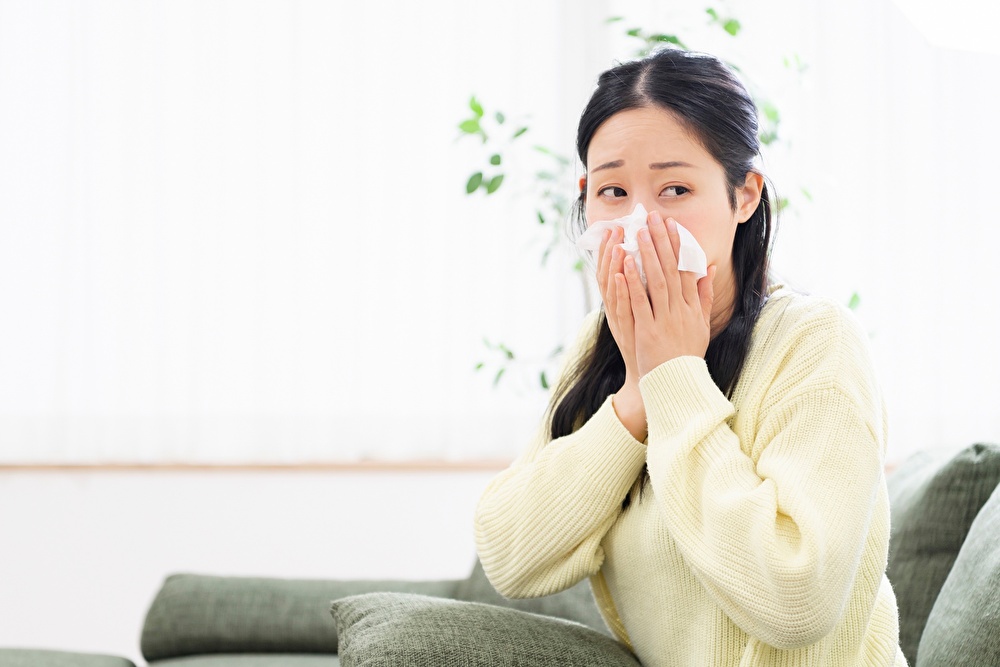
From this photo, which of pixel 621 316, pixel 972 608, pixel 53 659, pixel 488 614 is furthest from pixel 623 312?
pixel 53 659

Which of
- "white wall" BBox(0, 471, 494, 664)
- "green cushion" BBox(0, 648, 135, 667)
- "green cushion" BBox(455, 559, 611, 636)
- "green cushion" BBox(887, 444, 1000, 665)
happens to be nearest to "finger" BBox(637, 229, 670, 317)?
"green cushion" BBox(887, 444, 1000, 665)

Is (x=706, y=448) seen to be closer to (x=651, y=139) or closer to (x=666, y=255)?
(x=666, y=255)

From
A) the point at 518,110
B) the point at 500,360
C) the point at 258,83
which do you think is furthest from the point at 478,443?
the point at 258,83

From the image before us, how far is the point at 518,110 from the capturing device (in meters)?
2.81

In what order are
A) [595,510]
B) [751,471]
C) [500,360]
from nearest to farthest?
[751,471]
[595,510]
[500,360]

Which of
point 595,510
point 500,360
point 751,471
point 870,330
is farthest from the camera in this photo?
point 500,360

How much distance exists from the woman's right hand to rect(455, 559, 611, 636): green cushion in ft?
2.45

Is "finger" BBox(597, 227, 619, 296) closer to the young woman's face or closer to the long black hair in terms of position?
the young woman's face

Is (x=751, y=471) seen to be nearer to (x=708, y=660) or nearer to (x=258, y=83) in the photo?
(x=708, y=660)

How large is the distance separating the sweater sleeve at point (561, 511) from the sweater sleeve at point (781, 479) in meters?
0.08

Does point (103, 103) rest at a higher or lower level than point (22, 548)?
higher

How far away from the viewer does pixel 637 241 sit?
1.08 meters

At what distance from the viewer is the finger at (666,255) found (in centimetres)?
107

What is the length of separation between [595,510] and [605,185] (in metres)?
0.37
